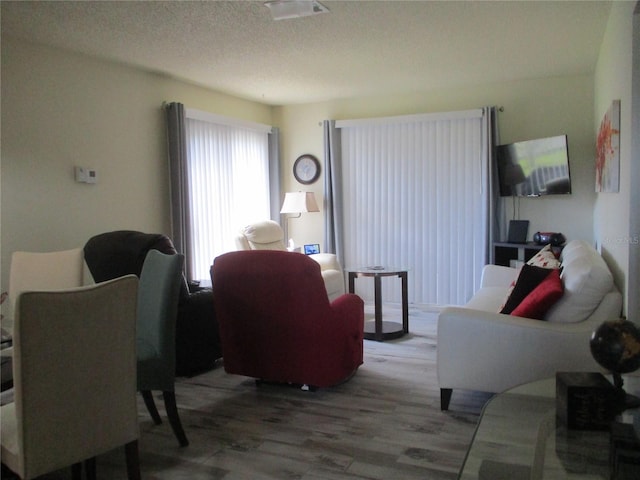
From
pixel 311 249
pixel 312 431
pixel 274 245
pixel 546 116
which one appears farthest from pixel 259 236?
pixel 546 116

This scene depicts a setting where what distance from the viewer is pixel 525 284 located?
3137 millimetres

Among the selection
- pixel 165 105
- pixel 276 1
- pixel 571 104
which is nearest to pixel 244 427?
pixel 276 1

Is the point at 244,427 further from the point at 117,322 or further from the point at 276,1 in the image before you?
the point at 276,1

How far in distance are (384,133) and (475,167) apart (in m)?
1.15

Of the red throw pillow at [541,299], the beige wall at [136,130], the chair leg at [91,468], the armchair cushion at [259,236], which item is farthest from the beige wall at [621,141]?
the armchair cushion at [259,236]

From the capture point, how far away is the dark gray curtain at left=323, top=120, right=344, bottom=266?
646cm

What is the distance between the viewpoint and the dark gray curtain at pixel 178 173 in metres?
5.03

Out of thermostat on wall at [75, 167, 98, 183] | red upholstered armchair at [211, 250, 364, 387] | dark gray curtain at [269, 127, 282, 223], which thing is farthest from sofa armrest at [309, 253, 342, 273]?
thermostat on wall at [75, 167, 98, 183]

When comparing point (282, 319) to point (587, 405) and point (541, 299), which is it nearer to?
point (541, 299)

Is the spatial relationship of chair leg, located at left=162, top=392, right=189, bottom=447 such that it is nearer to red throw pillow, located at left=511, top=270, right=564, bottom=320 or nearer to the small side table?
red throw pillow, located at left=511, top=270, right=564, bottom=320

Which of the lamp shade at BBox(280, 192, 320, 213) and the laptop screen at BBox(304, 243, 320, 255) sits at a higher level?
the lamp shade at BBox(280, 192, 320, 213)

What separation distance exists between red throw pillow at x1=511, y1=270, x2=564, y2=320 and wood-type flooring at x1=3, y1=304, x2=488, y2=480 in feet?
2.15

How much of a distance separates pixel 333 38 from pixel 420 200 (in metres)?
2.65

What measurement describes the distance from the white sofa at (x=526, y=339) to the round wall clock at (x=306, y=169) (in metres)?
4.00
